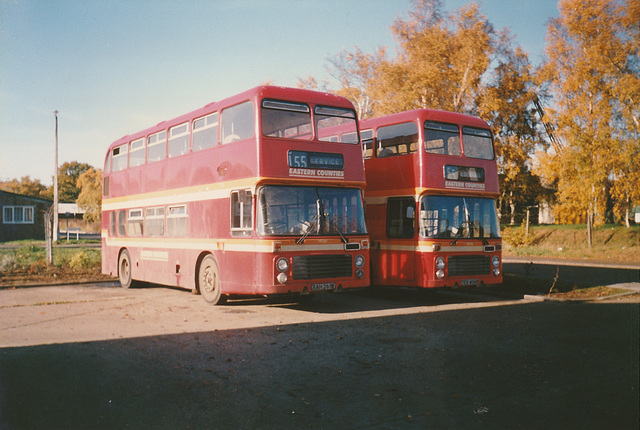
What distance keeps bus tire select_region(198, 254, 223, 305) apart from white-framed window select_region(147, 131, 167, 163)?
3.69 m

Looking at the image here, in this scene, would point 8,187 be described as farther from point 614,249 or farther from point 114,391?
point 114,391

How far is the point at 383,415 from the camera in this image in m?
5.59

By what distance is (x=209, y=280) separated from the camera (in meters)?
13.8

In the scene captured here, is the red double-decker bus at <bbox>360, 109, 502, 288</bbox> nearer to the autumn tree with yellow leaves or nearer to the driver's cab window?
the driver's cab window

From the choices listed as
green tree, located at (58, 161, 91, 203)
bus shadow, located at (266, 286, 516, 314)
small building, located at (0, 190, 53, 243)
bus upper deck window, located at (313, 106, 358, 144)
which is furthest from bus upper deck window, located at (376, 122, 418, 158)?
green tree, located at (58, 161, 91, 203)

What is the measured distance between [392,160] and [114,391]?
9644 mm

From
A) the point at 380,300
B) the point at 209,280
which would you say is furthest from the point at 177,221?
the point at 380,300

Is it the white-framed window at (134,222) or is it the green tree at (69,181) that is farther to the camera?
the green tree at (69,181)

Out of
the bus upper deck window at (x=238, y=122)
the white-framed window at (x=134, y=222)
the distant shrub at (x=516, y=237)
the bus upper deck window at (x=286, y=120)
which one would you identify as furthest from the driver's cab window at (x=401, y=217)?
the distant shrub at (x=516, y=237)

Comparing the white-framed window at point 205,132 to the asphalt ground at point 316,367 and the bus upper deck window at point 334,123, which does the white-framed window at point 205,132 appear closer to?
the bus upper deck window at point 334,123

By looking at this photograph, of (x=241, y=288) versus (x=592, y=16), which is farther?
(x=592, y=16)

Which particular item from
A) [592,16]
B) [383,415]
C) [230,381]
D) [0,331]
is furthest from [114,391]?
[592,16]

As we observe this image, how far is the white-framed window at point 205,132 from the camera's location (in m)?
13.7

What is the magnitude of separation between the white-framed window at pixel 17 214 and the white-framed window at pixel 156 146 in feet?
157
